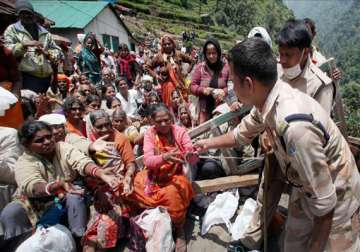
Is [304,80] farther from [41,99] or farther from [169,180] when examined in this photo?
[41,99]

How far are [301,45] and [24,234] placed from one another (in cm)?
281

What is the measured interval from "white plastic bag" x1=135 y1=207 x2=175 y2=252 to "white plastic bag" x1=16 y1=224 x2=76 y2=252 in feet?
1.97

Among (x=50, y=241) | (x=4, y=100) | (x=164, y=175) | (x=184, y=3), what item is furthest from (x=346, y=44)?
(x=50, y=241)

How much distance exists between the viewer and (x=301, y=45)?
2.48 m

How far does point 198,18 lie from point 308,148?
210ft

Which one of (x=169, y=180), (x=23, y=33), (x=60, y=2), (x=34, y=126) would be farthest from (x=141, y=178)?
(x=60, y=2)

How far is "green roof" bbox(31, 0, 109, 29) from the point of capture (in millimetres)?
19031

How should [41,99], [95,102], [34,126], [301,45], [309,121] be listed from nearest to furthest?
1. [309,121]
2. [301,45]
3. [34,126]
4. [41,99]
5. [95,102]

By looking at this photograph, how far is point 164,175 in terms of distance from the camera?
3.07 meters

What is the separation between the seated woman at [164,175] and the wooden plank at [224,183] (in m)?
0.24

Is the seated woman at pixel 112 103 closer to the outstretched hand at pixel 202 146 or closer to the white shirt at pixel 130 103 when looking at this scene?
the white shirt at pixel 130 103

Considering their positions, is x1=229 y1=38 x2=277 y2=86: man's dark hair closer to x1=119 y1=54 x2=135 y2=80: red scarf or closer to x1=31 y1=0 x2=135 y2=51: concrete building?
x1=119 y1=54 x2=135 y2=80: red scarf

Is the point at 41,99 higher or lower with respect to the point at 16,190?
higher

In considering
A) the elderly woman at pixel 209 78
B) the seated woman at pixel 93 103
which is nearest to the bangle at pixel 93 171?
the elderly woman at pixel 209 78
